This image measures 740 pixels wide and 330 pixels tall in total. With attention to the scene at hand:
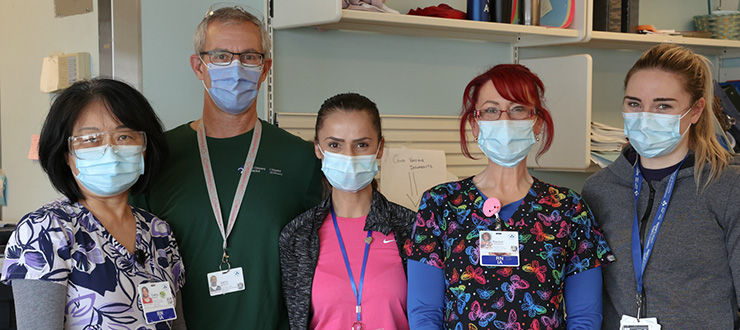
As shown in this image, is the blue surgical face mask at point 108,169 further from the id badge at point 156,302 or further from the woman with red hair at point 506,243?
the woman with red hair at point 506,243

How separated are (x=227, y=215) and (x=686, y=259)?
1332 mm

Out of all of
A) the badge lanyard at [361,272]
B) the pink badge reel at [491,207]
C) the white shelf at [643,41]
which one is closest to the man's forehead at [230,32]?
the badge lanyard at [361,272]

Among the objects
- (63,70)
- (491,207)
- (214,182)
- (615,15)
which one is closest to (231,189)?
(214,182)

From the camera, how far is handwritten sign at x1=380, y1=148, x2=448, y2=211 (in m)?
3.07

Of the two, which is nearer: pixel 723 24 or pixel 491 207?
pixel 491 207

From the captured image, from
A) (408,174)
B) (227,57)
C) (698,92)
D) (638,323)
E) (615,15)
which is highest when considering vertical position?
(615,15)

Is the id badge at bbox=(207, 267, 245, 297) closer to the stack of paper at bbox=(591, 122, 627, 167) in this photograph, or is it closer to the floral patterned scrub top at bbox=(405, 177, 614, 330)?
the floral patterned scrub top at bbox=(405, 177, 614, 330)

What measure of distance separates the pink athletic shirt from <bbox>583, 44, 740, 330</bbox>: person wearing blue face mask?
63 centimetres

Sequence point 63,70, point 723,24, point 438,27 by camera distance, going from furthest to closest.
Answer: point 723,24 < point 63,70 < point 438,27

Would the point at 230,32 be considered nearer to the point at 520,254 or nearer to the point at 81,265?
the point at 81,265

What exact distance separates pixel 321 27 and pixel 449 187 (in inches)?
45.1

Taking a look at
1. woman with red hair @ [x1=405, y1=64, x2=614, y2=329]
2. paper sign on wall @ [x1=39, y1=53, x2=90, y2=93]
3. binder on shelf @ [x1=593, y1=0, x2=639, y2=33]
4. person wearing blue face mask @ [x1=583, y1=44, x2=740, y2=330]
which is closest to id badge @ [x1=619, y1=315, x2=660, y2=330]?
person wearing blue face mask @ [x1=583, y1=44, x2=740, y2=330]

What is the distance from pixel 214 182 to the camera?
212 cm

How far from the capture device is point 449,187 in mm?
1991
